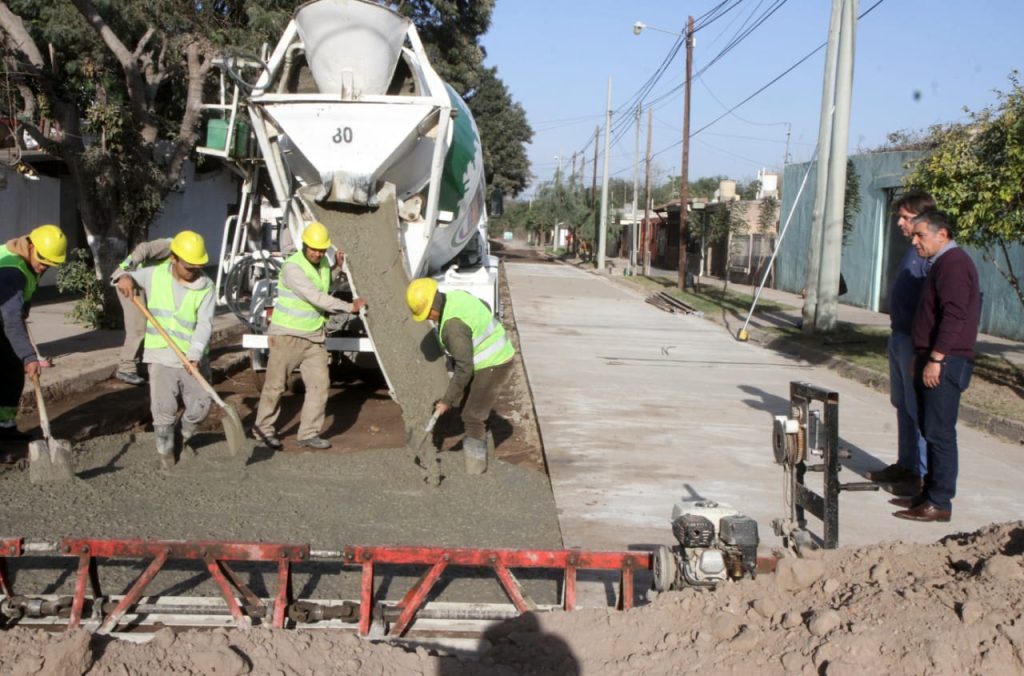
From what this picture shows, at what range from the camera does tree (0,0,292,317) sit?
38.6 feet

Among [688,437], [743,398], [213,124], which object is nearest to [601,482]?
[688,437]

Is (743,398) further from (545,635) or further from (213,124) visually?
(545,635)

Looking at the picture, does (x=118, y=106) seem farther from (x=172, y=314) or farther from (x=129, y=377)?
(x=172, y=314)

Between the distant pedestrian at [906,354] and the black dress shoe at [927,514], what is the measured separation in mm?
344

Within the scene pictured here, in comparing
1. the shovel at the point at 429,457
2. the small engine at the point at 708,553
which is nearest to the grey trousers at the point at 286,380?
the shovel at the point at 429,457

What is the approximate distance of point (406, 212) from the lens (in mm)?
8539

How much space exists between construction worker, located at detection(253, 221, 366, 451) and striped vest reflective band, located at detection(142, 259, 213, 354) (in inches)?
36.4

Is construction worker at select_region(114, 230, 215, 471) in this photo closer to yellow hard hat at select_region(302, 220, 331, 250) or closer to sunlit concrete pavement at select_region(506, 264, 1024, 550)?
yellow hard hat at select_region(302, 220, 331, 250)

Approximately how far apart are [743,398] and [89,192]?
8557 millimetres

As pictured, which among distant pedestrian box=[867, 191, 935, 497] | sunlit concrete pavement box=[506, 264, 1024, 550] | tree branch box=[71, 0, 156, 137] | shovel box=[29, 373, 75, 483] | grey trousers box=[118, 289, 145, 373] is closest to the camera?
shovel box=[29, 373, 75, 483]

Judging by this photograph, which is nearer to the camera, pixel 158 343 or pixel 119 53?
pixel 158 343

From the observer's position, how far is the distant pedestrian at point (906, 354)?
622cm

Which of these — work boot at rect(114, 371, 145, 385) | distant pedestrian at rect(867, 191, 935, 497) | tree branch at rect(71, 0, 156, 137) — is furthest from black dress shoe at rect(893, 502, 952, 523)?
tree branch at rect(71, 0, 156, 137)

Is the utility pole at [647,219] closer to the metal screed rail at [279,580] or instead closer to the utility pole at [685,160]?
the utility pole at [685,160]
